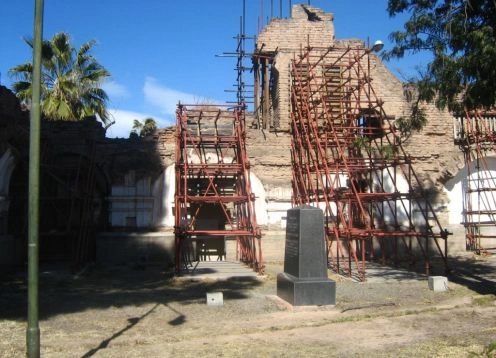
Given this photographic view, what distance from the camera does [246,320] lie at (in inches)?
391

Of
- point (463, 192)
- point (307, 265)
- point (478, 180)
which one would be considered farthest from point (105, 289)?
point (478, 180)

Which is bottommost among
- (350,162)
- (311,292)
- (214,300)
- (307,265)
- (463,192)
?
(214,300)

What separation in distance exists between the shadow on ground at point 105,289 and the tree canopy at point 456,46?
5.97m

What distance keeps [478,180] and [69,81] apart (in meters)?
16.1

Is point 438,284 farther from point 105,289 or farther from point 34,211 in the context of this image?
point 34,211

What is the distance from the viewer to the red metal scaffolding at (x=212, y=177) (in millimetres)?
17984

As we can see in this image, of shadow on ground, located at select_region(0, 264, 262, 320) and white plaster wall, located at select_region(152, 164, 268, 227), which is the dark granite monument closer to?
shadow on ground, located at select_region(0, 264, 262, 320)

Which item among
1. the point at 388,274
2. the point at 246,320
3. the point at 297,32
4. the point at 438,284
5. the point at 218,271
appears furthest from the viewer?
the point at 297,32

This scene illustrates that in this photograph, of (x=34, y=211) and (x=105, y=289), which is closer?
(x=34, y=211)

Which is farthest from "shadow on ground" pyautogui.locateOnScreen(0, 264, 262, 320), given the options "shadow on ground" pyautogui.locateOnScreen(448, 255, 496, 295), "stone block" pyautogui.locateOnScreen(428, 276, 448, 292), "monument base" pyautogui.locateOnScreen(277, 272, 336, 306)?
"shadow on ground" pyautogui.locateOnScreen(448, 255, 496, 295)

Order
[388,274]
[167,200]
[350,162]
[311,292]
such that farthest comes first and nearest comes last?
1. [167,200]
2. [350,162]
3. [388,274]
4. [311,292]

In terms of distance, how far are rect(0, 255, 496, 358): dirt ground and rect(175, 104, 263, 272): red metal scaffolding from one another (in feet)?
11.5

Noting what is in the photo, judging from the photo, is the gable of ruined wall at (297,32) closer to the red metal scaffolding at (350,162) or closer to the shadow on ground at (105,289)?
the red metal scaffolding at (350,162)

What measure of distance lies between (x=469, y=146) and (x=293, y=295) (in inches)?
491
